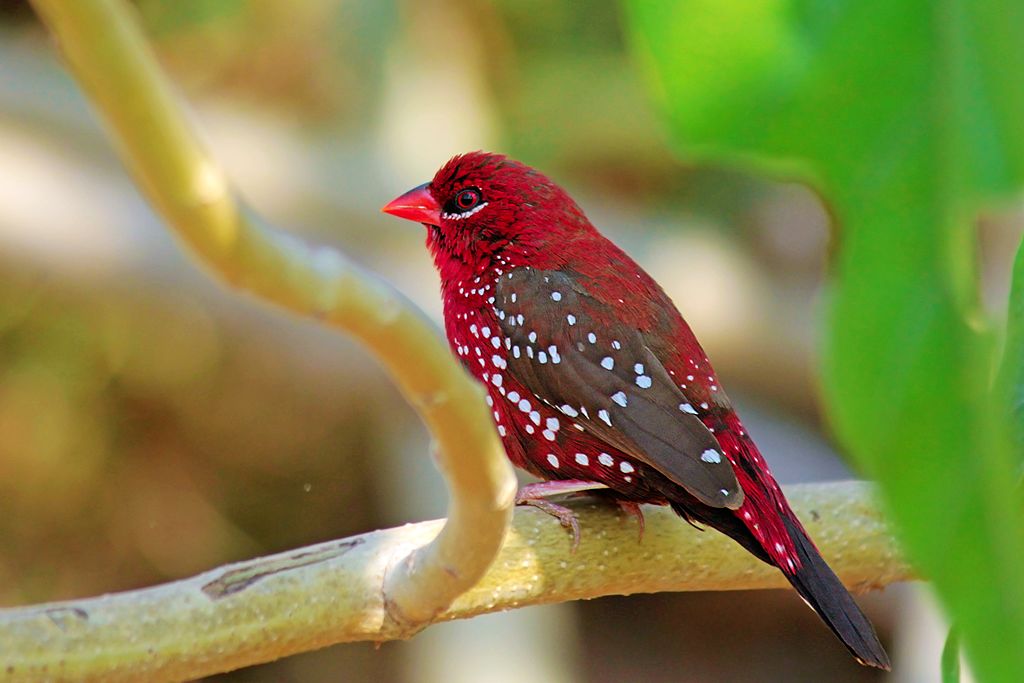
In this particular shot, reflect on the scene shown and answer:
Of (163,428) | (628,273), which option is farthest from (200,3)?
(628,273)

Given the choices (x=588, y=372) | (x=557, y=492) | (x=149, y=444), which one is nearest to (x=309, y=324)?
(x=149, y=444)

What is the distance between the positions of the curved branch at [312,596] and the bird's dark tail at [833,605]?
1.14ft

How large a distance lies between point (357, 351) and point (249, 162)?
1087 mm

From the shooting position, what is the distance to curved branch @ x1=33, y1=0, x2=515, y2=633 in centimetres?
50

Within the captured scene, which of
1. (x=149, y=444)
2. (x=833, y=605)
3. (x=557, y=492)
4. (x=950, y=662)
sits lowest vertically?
(x=149, y=444)

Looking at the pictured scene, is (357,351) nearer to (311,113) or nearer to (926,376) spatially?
(311,113)

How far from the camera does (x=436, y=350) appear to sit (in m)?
0.90

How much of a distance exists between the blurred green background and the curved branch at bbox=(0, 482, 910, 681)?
3.02 metres

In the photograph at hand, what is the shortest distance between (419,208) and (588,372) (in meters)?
0.49

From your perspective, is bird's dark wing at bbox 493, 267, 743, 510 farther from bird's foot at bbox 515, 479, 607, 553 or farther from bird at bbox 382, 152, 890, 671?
bird's foot at bbox 515, 479, 607, 553

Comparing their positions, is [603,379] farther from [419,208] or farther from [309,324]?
[309,324]

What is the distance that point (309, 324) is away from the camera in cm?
560

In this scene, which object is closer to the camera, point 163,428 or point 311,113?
point 163,428

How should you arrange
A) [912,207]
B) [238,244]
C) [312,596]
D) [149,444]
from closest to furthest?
[912,207] → [238,244] → [312,596] → [149,444]
